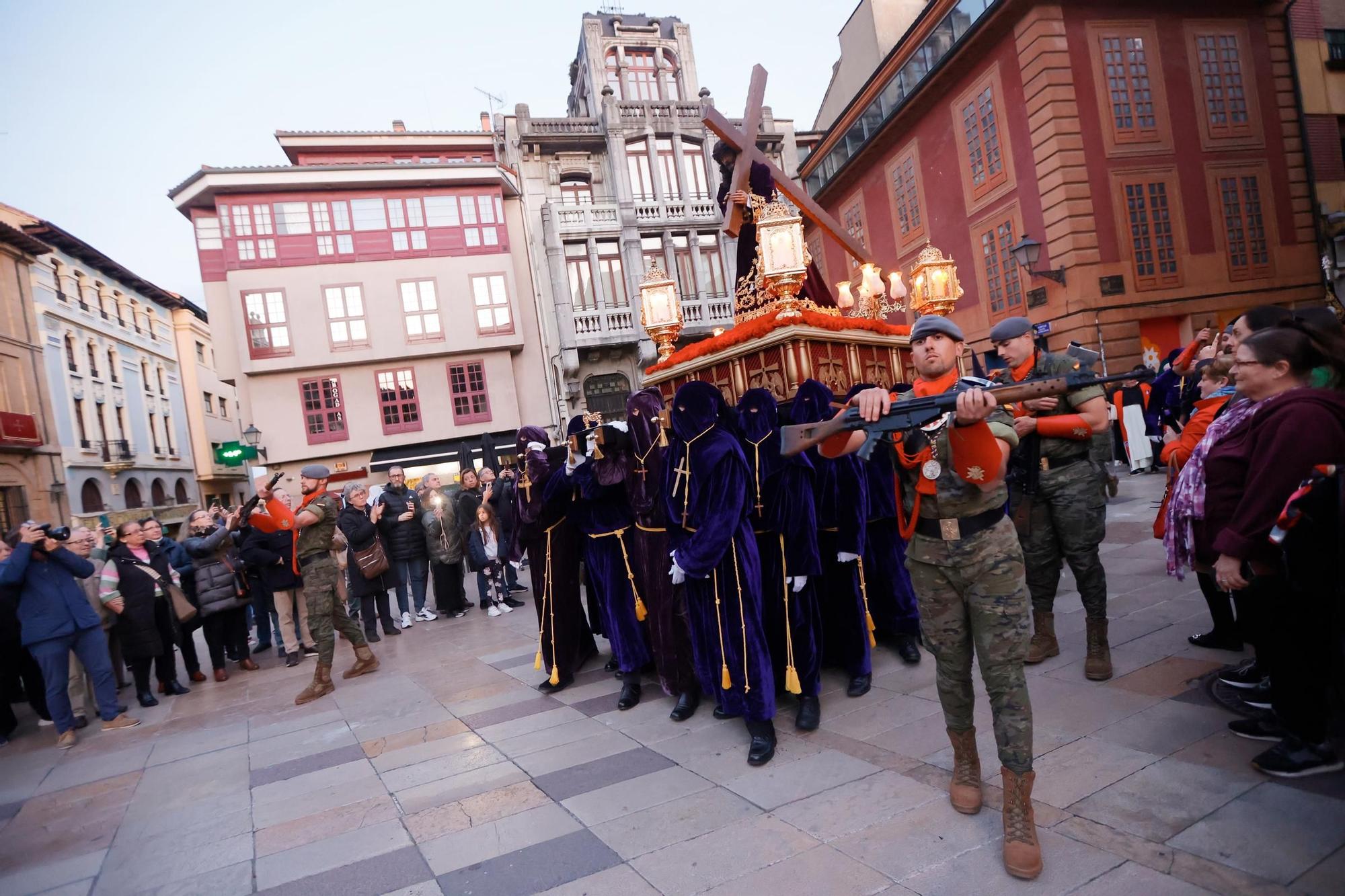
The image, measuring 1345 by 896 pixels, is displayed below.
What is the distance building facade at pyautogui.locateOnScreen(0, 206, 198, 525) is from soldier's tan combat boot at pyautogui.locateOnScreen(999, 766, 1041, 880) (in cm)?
3211

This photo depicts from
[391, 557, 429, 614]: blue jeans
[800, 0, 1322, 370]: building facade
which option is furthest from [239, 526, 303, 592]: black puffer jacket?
[800, 0, 1322, 370]: building facade

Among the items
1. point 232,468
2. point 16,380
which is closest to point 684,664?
point 16,380

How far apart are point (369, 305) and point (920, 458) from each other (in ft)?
78.7

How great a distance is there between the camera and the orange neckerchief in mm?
3236

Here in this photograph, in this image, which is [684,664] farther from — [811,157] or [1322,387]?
[811,157]

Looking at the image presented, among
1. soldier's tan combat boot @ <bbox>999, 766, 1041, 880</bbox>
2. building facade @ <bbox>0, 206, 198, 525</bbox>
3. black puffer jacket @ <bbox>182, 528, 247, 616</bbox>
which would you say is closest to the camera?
soldier's tan combat boot @ <bbox>999, 766, 1041, 880</bbox>

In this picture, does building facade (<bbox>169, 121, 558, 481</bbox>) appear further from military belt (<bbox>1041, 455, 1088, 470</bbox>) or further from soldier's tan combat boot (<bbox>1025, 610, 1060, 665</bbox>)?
military belt (<bbox>1041, 455, 1088, 470</bbox>)

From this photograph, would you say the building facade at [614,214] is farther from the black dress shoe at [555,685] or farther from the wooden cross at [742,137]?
the black dress shoe at [555,685]

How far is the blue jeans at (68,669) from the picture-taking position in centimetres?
677

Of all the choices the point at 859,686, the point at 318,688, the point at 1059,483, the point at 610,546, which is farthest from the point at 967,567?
the point at 318,688

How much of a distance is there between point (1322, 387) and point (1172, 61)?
1713 centimetres

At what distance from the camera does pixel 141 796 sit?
5.20 m

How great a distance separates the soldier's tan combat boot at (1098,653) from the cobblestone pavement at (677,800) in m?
0.08

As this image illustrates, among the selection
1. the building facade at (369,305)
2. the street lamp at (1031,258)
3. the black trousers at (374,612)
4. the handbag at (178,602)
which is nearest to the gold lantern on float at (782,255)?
the black trousers at (374,612)
